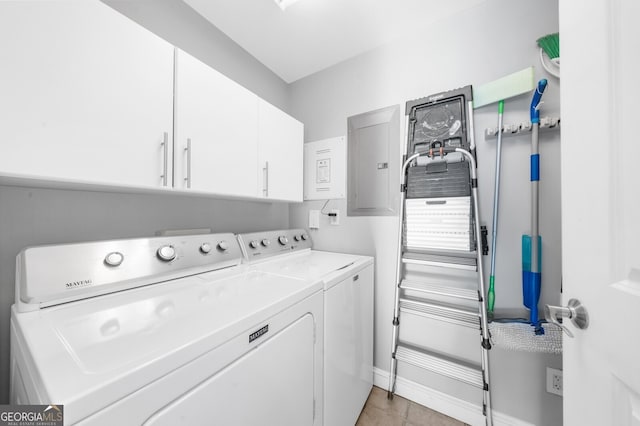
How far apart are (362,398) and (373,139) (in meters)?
1.89

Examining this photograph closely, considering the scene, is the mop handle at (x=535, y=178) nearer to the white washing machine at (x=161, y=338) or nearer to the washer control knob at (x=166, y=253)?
the white washing machine at (x=161, y=338)

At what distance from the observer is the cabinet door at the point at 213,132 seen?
106 cm

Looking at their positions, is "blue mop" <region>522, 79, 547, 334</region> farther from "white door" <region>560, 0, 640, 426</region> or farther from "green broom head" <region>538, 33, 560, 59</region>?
"white door" <region>560, 0, 640, 426</region>

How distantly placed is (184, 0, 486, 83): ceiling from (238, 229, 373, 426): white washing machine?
1523 millimetres

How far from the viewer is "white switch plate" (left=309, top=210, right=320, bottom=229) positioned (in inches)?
81.1

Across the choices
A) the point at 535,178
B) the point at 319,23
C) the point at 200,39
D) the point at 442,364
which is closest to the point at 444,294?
the point at 442,364

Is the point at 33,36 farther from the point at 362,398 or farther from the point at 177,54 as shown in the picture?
the point at 362,398

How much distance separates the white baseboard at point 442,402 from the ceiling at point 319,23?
2600 millimetres

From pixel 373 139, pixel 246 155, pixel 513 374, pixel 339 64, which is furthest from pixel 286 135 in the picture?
pixel 513 374

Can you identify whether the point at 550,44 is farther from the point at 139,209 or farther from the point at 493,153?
the point at 139,209

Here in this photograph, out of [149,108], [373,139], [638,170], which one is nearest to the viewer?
[638,170]

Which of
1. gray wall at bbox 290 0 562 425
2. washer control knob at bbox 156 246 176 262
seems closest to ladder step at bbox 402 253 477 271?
gray wall at bbox 290 0 562 425

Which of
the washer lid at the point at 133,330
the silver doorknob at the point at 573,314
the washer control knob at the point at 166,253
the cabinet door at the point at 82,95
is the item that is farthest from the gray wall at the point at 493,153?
the cabinet door at the point at 82,95

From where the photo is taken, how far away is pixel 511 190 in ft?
4.40
